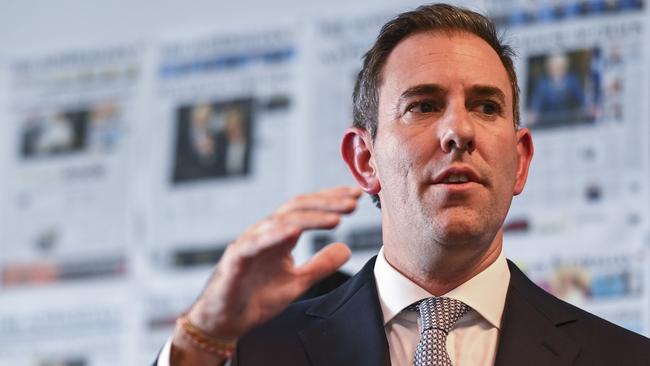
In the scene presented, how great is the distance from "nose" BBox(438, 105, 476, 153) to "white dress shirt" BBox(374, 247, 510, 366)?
8.6 inches

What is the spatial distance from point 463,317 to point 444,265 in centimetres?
9

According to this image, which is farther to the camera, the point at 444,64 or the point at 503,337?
the point at 444,64

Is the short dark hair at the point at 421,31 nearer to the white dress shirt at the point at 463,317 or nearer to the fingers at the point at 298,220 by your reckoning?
the white dress shirt at the point at 463,317

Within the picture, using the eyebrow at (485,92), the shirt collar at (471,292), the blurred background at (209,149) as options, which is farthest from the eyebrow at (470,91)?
the blurred background at (209,149)

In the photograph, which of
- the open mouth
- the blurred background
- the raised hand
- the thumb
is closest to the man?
the open mouth

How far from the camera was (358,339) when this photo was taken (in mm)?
1699

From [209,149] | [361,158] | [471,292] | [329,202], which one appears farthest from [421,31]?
[209,149]

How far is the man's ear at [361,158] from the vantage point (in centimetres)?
192

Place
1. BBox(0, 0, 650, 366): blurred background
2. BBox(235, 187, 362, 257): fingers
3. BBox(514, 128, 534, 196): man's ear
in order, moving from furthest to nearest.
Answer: BBox(0, 0, 650, 366): blurred background
BBox(514, 128, 534, 196): man's ear
BBox(235, 187, 362, 257): fingers

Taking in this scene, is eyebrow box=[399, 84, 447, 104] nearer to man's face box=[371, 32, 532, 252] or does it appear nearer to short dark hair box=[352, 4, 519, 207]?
man's face box=[371, 32, 532, 252]

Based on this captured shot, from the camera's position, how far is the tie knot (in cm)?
167

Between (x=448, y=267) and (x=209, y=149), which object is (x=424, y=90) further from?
(x=209, y=149)

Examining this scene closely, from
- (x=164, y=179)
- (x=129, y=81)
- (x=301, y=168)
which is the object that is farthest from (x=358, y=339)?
(x=129, y=81)

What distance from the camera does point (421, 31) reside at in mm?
1906
